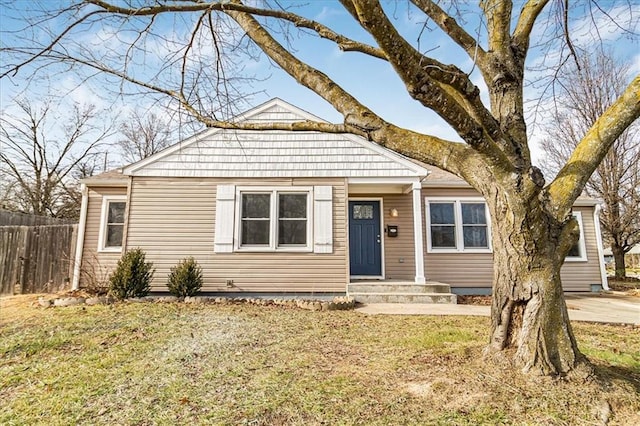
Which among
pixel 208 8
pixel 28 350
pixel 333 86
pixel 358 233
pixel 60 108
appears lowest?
pixel 28 350

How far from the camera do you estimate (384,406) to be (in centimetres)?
232

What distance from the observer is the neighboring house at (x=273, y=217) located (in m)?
7.52

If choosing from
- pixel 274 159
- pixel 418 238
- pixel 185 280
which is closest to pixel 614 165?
pixel 418 238

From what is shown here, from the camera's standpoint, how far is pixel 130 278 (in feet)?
21.9

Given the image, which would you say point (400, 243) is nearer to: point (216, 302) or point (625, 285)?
point (216, 302)

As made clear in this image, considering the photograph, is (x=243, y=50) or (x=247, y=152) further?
(x=247, y=152)

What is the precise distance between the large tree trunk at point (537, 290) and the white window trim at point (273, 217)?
529 centimetres

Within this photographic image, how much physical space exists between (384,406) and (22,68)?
15.7 ft

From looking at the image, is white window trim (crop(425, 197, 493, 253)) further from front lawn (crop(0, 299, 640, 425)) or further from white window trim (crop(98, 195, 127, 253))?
white window trim (crop(98, 195, 127, 253))

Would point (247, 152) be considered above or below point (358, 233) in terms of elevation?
above

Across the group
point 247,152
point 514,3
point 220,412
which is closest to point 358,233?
point 247,152

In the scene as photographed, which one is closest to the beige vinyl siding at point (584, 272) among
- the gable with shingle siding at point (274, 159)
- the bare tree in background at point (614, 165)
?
the gable with shingle siding at point (274, 159)

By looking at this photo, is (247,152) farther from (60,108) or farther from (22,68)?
(22,68)

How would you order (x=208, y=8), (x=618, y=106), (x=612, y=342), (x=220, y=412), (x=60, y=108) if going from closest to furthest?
(x=220, y=412) < (x=618, y=106) < (x=208, y=8) < (x=612, y=342) < (x=60, y=108)
